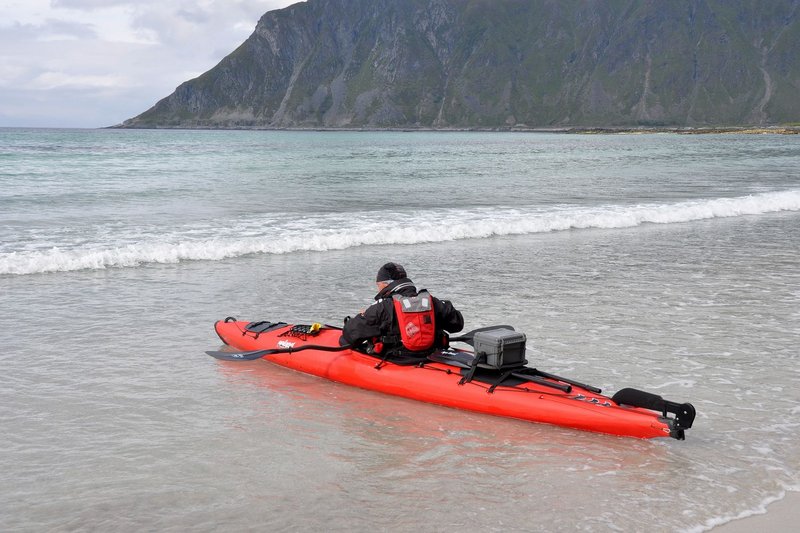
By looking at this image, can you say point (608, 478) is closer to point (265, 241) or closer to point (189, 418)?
point (189, 418)

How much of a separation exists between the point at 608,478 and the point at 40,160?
5464cm

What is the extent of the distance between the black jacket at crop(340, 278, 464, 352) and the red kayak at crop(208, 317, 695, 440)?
0.27 meters

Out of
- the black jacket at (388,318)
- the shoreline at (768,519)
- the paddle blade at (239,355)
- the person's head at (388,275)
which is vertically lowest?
the shoreline at (768,519)

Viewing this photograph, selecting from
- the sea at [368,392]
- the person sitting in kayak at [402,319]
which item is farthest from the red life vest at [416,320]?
the sea at [368,392]

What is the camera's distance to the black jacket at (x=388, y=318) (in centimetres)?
770

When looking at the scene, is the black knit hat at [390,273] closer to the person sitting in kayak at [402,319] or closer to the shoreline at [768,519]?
the person sitting in kayak at [402,319]

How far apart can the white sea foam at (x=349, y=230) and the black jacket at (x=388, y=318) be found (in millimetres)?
8502

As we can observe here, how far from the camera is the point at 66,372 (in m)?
8.21

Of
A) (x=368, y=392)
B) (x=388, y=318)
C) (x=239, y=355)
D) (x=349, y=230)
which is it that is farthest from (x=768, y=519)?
(x=349, y=230)

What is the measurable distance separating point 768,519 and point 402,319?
3.69 m

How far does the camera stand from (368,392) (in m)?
7.96

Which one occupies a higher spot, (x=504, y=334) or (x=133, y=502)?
(x=504, y=334)

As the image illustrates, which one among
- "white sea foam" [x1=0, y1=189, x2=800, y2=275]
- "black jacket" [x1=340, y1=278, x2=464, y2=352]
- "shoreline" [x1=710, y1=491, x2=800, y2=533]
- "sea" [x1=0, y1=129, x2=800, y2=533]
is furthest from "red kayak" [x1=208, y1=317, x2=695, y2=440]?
"white sea foam" [x1=0, y1=189, x2=800, y2=275]

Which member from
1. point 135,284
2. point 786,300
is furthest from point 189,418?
point 786,300
